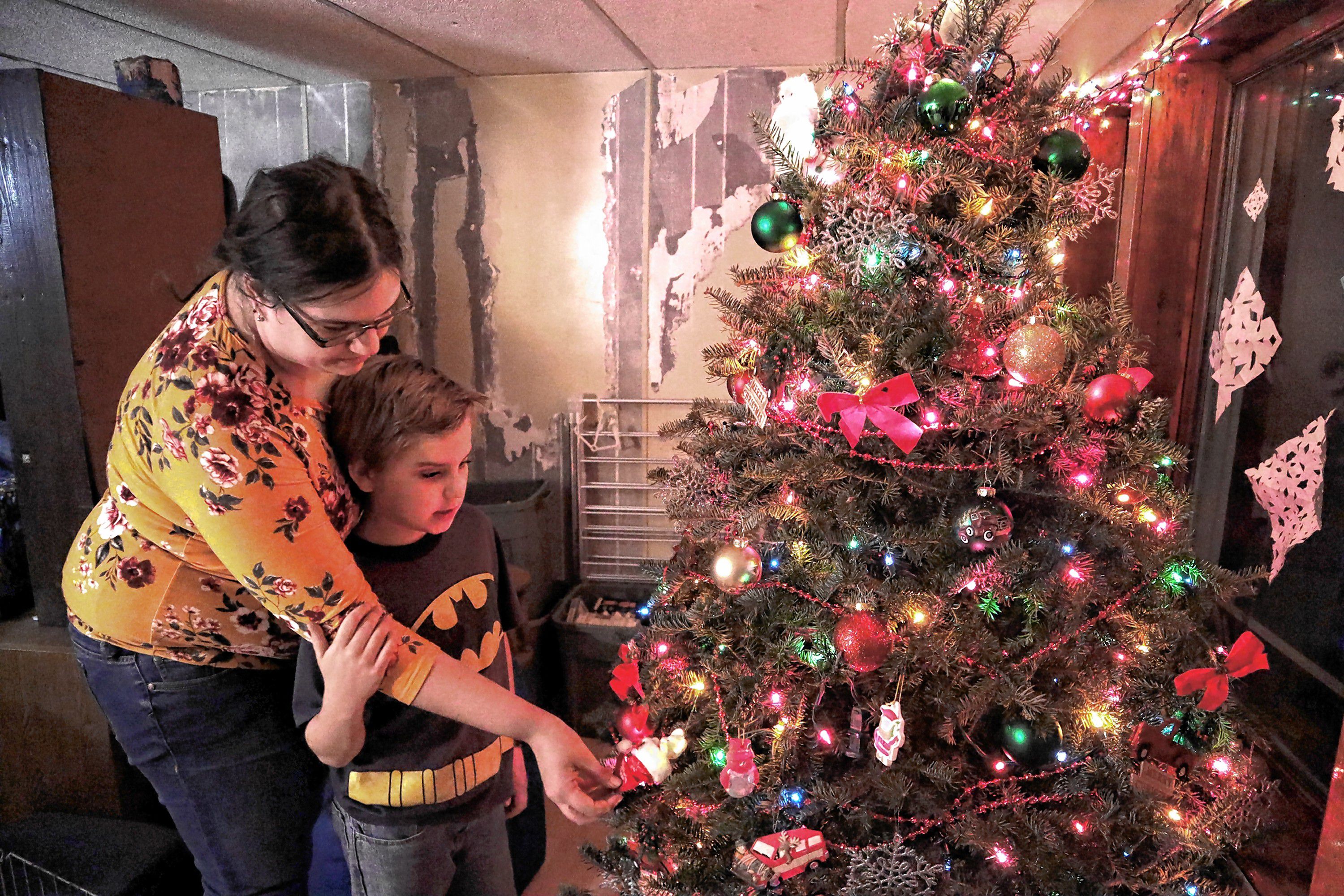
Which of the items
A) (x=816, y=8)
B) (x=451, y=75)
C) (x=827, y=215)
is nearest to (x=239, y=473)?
(x=827, y=215)

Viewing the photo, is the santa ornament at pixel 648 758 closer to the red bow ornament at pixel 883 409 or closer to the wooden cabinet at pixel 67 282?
the red bow ornament at pixel 883 409

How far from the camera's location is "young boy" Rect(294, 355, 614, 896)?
105 centimetres

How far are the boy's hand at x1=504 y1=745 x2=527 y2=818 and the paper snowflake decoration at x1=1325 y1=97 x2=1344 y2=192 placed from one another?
175 centimetres

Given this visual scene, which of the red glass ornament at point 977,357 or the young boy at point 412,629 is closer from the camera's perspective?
the young boy at point 412,629

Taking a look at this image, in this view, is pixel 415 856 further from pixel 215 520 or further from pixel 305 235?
pixel 305 235

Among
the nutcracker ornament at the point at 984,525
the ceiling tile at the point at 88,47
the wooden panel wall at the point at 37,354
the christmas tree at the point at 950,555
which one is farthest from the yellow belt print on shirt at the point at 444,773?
the ceiling tile at the point at 88,47


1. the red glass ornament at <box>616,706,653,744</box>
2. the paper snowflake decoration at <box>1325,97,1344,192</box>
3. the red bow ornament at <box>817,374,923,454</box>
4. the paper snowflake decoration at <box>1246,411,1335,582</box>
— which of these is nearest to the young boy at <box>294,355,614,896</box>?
the red glass ornament at <box>616,706,653,744</box>

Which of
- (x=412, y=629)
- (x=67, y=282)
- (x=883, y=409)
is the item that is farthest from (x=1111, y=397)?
(x=67, y=282)

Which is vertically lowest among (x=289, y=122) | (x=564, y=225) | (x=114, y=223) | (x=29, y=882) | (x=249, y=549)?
(x=29, y=882)

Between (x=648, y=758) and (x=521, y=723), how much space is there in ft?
1.58

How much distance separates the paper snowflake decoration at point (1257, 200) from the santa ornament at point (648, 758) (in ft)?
5.32

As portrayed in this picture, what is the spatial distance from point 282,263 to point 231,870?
0.92 meters

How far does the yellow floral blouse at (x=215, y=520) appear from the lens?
2.88 ft

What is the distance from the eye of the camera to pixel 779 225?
1405 mm
